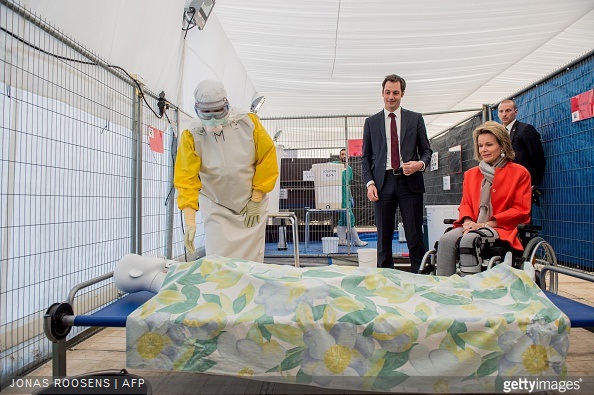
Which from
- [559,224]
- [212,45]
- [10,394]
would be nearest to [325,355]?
[10,394]

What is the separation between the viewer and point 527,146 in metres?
3.50

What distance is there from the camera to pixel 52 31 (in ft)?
6.59

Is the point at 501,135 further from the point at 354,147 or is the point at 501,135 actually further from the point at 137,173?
the point at 354,147

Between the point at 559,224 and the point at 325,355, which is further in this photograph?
the point at 559,224

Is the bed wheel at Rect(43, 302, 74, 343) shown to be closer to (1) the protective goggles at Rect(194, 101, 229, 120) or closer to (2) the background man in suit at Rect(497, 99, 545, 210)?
(1) the protective goggles at Rect(194, 101, 229, 120)

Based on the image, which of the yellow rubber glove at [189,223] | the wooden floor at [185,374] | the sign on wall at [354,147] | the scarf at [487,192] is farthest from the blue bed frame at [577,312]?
the sign on wall at [354,147]

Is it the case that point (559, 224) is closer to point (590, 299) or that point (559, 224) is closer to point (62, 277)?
point (590, 299)

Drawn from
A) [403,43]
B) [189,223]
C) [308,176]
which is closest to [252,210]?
[189,223]

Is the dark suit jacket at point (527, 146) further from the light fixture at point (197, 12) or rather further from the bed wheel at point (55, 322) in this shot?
the bed wheel at point (55, 322)

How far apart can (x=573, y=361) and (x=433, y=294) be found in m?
0.98

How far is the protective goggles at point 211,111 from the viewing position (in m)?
2.44

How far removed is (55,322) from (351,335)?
3.37ft

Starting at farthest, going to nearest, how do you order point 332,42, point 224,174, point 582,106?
point 332,42 < point 582,106 < point 224,174

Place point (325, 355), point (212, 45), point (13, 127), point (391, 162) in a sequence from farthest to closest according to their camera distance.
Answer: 1. point (212, 45)
2. point (391, 162)
3. point (13, 127)
4. point (325, 355)
